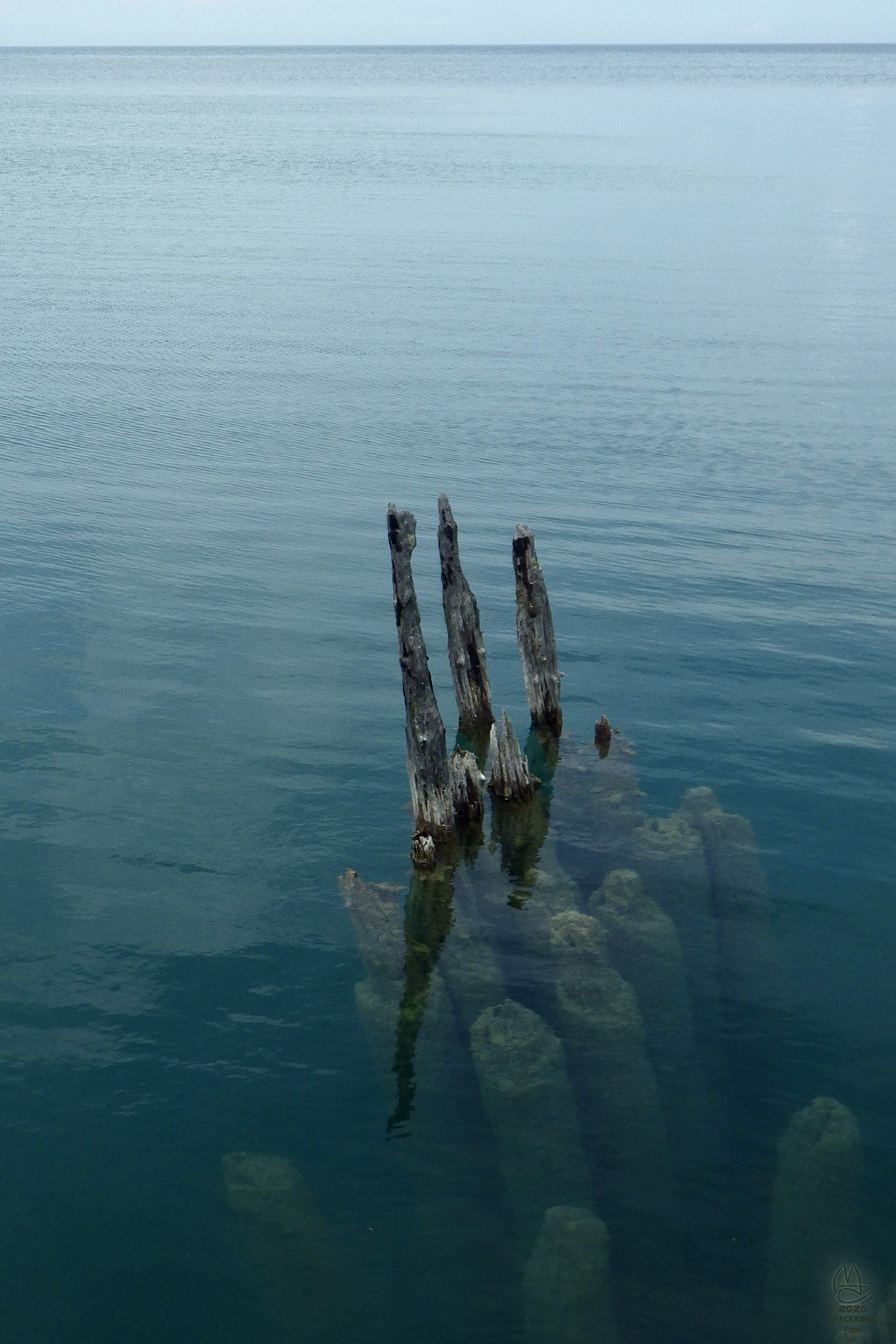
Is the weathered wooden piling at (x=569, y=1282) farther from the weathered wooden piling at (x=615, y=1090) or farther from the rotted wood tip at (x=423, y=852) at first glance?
the rotted wood tip at (x=423, y=852)

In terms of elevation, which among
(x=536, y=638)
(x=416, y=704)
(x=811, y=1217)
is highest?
(x=536, y=638)

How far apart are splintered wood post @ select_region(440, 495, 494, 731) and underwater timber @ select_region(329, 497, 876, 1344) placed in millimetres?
1045

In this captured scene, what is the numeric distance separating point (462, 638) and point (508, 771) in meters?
2.92

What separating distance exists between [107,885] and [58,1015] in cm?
320

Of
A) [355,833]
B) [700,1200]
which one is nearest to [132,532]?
[355,833]

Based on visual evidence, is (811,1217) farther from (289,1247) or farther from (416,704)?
(416,704)

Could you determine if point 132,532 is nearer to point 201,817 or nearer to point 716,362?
point 201,817

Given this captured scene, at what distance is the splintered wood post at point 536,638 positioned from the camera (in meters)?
23.2

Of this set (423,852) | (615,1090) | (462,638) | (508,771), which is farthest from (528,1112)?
(462,638)

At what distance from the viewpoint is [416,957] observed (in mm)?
18656

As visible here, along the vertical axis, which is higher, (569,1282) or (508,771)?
(508,771)

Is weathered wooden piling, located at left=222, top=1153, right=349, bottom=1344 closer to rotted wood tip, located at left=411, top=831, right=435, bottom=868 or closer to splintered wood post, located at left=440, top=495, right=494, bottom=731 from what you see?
rotted wood tip, located at left=411, top=831, right=435, bottom=868

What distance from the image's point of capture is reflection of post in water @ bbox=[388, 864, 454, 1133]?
16156 mm

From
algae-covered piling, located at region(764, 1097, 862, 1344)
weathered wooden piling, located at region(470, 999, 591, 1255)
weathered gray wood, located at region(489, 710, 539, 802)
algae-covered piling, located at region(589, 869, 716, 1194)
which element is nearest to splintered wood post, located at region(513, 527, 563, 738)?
weathered gray wood, located at region(489, 710, 539, 802)
